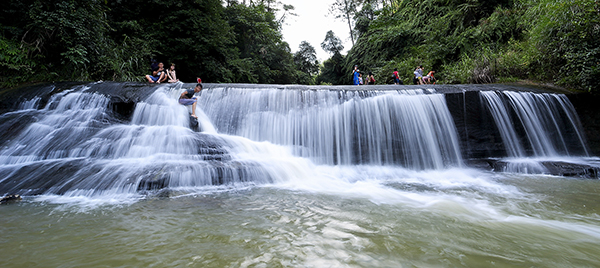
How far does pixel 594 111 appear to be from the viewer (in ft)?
23.5

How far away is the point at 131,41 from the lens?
1238 cm

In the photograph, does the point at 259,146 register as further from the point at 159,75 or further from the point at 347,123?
the point at 159,75

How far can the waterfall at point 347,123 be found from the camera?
6992 millimetres

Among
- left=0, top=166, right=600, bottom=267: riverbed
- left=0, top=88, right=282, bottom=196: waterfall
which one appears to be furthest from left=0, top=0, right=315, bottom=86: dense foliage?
left=0, top=166, right=600, bottom=267: riverbed

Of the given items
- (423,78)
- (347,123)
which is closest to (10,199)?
(347,123)

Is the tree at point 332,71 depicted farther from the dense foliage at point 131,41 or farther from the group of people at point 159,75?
the group of people at point 159,75

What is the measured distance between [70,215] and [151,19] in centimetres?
1494

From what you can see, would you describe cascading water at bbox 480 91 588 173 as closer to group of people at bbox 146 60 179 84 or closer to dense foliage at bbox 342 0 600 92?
dense foliage at bbox 342 0 600 92

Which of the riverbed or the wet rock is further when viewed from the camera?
the wet rock

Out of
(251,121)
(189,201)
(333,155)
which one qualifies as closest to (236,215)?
(189,201)

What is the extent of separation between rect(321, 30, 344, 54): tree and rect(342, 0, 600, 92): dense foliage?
1291cm

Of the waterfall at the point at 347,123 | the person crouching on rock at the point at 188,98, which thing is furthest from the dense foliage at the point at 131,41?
the waterfall at the point at 347,123

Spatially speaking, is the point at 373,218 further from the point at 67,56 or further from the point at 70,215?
the point at 67,56

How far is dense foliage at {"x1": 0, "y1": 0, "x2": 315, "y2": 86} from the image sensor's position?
8383 mm
